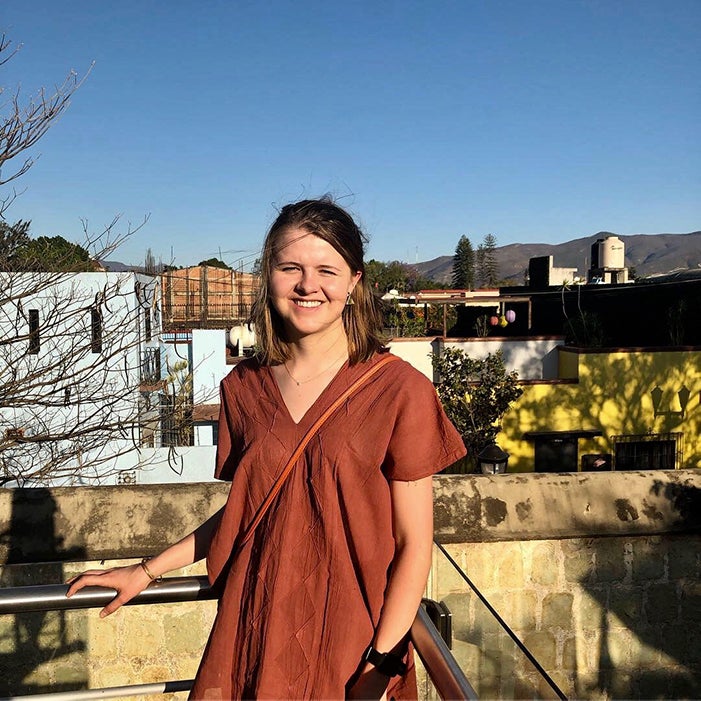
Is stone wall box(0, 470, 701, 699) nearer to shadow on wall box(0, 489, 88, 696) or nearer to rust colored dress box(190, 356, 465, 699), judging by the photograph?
shadow on wall box(0, 489, 88, 696)

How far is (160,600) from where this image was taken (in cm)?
169

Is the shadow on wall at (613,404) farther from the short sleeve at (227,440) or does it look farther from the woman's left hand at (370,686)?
the woman's left hand at (370,686)

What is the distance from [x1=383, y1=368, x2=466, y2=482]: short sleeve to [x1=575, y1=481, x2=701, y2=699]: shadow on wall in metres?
1.99

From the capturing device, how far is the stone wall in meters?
2.84

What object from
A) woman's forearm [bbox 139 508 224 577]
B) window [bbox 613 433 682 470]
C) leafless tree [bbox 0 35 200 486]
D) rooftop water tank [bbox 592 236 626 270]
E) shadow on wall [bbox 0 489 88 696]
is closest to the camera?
woman's forearm [bbox 139 508 224 577]

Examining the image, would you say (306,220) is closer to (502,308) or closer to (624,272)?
(502,308)

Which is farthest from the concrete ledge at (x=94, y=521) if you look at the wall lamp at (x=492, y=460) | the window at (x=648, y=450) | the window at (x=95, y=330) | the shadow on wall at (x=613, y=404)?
the window at (x=648, y=450)

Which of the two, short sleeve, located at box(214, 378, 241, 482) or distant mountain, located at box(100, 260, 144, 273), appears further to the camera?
distant mountain, located at box(100, 260, 144, 273)

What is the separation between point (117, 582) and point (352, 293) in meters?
0.86

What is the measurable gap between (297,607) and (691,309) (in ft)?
54.9

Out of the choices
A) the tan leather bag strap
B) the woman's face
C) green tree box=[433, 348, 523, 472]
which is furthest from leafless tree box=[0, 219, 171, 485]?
green tree box=[433, 348, 523, 472]

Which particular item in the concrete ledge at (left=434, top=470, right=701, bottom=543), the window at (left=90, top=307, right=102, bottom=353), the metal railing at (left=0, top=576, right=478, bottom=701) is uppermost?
the window at (left=90, top=307, right=102, bottom=353)

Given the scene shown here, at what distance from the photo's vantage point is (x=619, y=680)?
3.20 m

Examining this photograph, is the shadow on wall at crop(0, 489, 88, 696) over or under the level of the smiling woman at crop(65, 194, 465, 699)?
under
